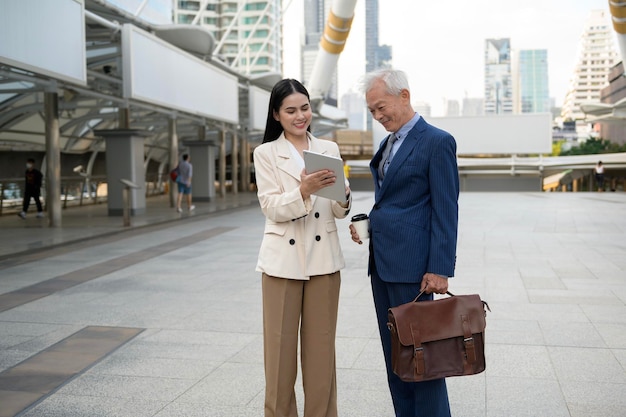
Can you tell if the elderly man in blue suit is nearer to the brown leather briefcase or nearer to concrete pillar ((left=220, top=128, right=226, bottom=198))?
the brown leather briefcase

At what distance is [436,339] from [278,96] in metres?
1.33

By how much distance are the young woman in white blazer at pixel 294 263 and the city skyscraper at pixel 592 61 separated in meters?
198

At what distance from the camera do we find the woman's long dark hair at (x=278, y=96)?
3.34m

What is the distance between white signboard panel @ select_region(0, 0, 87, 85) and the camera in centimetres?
1227

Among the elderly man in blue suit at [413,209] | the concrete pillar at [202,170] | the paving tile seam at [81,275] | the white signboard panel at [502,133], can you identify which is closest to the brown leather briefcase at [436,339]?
the elderly man in blue suit at [413,209]

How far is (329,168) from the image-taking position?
10.4ft

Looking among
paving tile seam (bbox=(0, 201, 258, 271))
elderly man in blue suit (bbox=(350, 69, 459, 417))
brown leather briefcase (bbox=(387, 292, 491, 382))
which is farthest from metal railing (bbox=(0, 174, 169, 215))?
brown leather briefcase (bbox=(387, 292, 491, 382))

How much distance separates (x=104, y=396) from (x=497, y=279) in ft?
18.5

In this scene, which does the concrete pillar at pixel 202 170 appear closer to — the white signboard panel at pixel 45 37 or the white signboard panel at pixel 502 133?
the white signboard panel at pixel 45 37

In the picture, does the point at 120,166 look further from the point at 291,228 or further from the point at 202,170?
the point at 291,228

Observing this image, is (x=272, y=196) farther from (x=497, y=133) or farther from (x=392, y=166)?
(x=497, y=133)

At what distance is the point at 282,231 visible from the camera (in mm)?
3389

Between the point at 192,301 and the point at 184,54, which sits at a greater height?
the point at 184,54

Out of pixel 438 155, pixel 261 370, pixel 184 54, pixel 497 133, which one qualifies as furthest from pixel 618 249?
pixel 497 133
